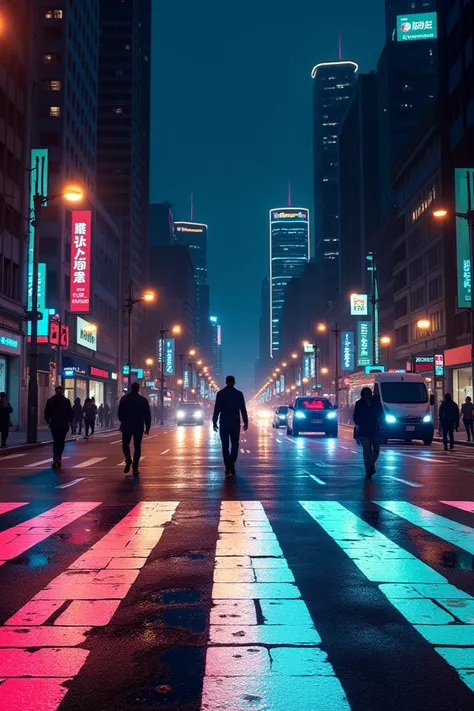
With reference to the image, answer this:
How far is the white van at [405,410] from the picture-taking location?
27094mm

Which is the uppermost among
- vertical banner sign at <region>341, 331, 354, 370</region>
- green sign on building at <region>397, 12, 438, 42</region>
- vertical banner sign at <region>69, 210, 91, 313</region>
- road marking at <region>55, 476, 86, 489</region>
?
green sign on building at <region>397, 12, 438, 42</region>

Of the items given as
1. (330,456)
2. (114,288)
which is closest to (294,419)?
(330,456)

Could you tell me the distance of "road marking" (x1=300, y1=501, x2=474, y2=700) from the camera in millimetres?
3875

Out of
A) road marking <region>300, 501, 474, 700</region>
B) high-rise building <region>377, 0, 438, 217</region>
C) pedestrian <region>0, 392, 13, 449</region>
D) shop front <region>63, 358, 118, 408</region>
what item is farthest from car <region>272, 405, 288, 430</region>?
high-rise building <region>377, 0, 438, 217</region>

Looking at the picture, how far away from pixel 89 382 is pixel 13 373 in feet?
75.0

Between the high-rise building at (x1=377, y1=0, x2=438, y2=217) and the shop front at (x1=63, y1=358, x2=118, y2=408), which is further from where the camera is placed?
the high-rise building at (x1=377, y1=0, x2=438, y2=217)

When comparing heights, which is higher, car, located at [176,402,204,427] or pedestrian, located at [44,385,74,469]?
pedestrian, located at [44,385,74,469]

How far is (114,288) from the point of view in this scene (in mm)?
72250

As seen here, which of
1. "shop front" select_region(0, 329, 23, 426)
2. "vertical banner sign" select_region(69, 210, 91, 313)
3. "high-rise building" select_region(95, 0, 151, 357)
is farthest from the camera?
"high-rise building" select_region(95, 0, 151, 357)

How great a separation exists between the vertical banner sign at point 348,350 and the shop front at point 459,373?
109ft

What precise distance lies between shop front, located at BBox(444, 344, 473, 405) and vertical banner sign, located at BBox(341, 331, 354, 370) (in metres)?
33.2

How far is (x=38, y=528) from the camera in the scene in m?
7.89

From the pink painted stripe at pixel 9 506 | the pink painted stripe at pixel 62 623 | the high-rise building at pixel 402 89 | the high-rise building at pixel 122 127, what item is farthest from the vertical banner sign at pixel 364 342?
the pink painted stripe at pixel 62 623

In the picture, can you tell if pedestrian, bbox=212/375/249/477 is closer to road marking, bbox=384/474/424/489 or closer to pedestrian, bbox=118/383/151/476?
pedestrian, bbox=118/383/151/476
